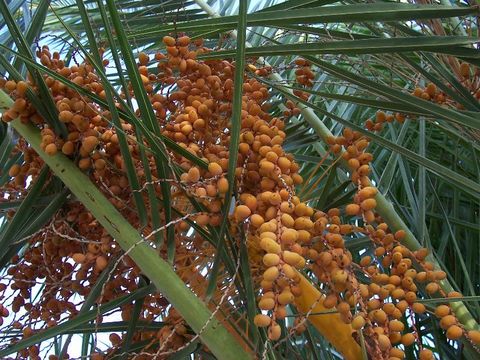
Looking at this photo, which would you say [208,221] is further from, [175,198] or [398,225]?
[398,225]

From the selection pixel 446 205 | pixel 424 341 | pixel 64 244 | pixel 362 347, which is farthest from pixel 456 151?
pixel 64 244

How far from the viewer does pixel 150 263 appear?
2.69ft

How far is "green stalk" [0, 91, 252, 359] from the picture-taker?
0.79m

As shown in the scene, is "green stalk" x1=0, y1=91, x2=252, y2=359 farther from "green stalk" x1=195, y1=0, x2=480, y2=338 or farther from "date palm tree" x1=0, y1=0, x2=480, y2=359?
"green stalk" x1=195, y1=0, x2=480, y2=338

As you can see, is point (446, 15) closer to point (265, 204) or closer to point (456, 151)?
point (265, 204)

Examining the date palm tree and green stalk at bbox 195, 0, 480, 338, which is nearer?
the date palm tree

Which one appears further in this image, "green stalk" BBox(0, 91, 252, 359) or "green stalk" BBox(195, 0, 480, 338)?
"green stalk" BBox(195, 0, 480, 338)

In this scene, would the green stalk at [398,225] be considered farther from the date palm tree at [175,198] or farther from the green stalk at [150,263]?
the green stalk at [150,263]

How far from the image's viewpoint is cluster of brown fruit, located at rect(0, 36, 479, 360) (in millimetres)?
776

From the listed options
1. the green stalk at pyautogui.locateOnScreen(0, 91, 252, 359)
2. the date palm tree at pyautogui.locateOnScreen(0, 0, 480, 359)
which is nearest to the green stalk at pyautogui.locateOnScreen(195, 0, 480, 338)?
the date palm tree at pyautogui.locateOnScreen(0, 0, 480, 359)

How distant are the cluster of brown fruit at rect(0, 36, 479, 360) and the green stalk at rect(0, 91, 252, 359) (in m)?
0.02

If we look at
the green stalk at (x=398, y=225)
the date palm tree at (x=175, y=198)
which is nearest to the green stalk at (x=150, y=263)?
the date palm tree at (x=175, y=198)

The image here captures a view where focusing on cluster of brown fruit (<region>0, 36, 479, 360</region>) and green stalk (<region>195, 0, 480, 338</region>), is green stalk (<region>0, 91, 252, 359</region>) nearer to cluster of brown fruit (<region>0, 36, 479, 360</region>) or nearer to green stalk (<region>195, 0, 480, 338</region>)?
cluster of brown fruit (<region>0, 36, 479, 360</region>)

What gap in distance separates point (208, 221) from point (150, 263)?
0.27 feet
